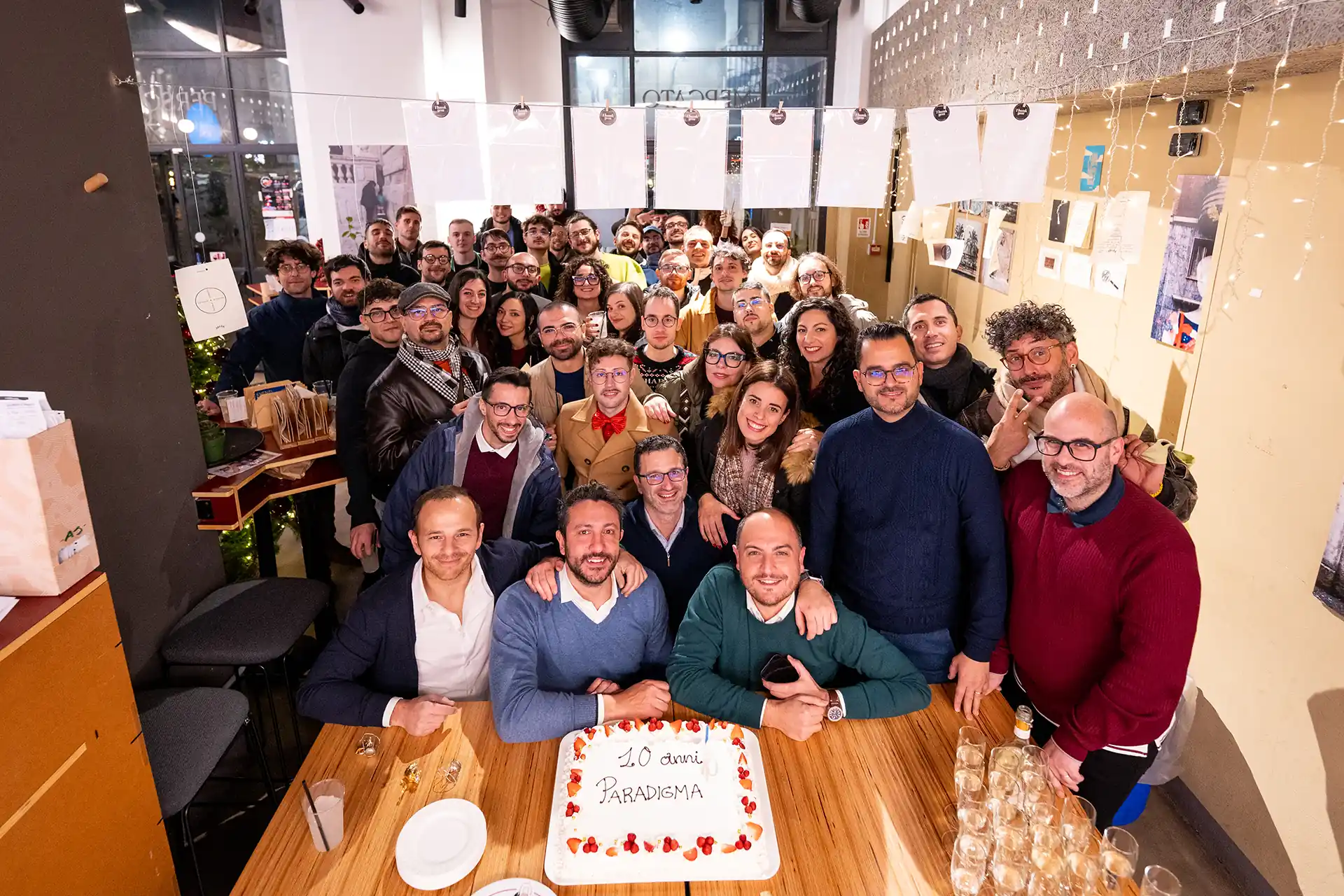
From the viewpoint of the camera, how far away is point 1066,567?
2.24 metres

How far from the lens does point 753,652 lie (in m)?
2.41

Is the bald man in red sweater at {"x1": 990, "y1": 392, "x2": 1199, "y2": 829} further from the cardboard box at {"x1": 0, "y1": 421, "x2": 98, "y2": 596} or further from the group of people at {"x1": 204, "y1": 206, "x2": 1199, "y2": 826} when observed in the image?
the cardboard box at {"x1": 0, "y1": 421, "x2": 98, "y2": 596}

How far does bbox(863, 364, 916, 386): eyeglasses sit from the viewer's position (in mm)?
2428

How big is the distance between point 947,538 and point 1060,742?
634 mm

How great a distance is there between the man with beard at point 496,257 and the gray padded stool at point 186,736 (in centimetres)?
376

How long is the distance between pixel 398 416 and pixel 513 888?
2.41 meters

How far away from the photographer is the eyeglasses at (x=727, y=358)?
3334 mm

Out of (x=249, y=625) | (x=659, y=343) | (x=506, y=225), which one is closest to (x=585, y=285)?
(x=659, y=343)

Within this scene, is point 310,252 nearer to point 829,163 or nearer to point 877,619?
point 829,163

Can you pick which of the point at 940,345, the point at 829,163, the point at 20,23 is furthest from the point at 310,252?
the point at 940,345

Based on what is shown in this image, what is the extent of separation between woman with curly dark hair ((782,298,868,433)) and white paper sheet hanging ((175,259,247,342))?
240 cm

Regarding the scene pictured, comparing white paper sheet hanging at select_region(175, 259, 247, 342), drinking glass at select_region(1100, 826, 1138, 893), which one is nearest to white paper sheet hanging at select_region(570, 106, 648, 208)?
white paper sheet hanging at select_region(175, 259, 247, 342)

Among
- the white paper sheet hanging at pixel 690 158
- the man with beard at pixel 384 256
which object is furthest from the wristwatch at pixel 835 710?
the man with beard at pixel 384 256

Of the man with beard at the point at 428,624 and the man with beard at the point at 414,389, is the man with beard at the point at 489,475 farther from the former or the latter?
the man with beard at the point at 428,624
